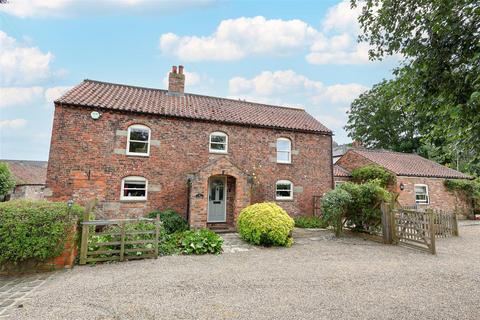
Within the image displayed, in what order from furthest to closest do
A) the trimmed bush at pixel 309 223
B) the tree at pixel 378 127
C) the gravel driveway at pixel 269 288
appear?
1. the tree at pixel 378 127
2. the trimmed bush at pixel 309 223
3. the gravel driveway at pixel 269 288

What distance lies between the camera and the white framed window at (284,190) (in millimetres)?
15473

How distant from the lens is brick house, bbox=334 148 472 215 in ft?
66.4

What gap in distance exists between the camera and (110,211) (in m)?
12.2

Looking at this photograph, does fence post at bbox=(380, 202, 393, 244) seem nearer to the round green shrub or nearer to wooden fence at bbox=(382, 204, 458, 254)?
wooden fence at bbox=(382, 204, 458, 254)

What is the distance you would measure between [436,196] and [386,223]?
560 inches

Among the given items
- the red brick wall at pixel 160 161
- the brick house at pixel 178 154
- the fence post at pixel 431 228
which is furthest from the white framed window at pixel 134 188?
the fence post at pixel 431 228

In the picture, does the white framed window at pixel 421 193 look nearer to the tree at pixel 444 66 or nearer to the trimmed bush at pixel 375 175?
the trimmed bush at pixel 375 175

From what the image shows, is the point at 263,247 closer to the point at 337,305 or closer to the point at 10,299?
the point at 337,305

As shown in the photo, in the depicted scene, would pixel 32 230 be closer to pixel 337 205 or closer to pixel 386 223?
pixel 337 205

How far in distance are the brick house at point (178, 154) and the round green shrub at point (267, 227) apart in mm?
2346

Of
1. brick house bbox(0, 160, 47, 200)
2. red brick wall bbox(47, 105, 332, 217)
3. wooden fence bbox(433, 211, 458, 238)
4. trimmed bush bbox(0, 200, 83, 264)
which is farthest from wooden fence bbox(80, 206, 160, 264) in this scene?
brick house bbox(0, 160, 47, 200)

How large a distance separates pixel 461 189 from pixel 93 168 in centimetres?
2837

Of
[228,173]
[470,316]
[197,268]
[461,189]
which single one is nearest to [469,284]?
[470,316]

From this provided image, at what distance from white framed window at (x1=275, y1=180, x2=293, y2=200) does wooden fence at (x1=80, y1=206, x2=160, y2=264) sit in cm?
872
